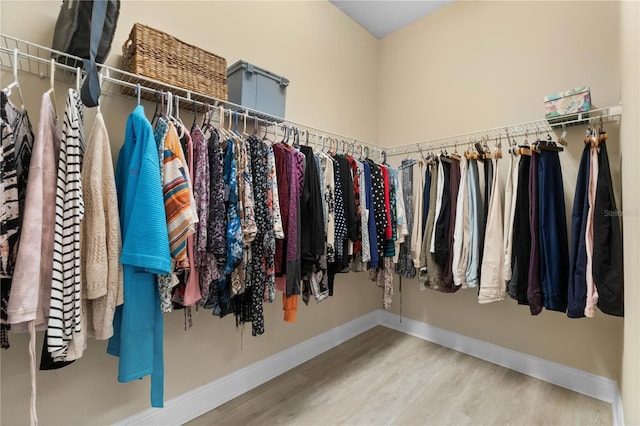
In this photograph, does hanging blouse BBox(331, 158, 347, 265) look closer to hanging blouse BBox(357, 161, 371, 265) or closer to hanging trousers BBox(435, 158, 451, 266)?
hanging blouse BBox(357, 161, 371, 265)

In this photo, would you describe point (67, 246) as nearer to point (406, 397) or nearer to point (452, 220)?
point (406, 397)

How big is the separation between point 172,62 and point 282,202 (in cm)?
84

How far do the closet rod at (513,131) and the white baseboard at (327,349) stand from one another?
5.46 feet

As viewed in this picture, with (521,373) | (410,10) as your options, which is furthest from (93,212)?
(410,10)

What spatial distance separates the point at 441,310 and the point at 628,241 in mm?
1629

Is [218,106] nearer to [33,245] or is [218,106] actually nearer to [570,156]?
[33,245]

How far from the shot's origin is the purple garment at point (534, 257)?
5.73 feet

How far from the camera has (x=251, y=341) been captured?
2.01 m

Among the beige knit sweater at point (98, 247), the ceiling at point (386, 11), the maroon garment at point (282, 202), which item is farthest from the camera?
the ceiling at point (386, 11)

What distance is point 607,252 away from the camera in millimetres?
1507

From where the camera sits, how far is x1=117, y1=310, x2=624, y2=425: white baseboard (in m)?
1.66

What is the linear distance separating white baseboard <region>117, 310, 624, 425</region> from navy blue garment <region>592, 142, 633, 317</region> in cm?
69

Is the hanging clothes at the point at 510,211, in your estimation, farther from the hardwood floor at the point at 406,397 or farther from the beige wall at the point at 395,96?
the hardwood floor at the point at 406,397

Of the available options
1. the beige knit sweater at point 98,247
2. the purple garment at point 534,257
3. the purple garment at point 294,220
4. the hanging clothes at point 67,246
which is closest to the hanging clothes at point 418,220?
the purple garment at point 534,257
